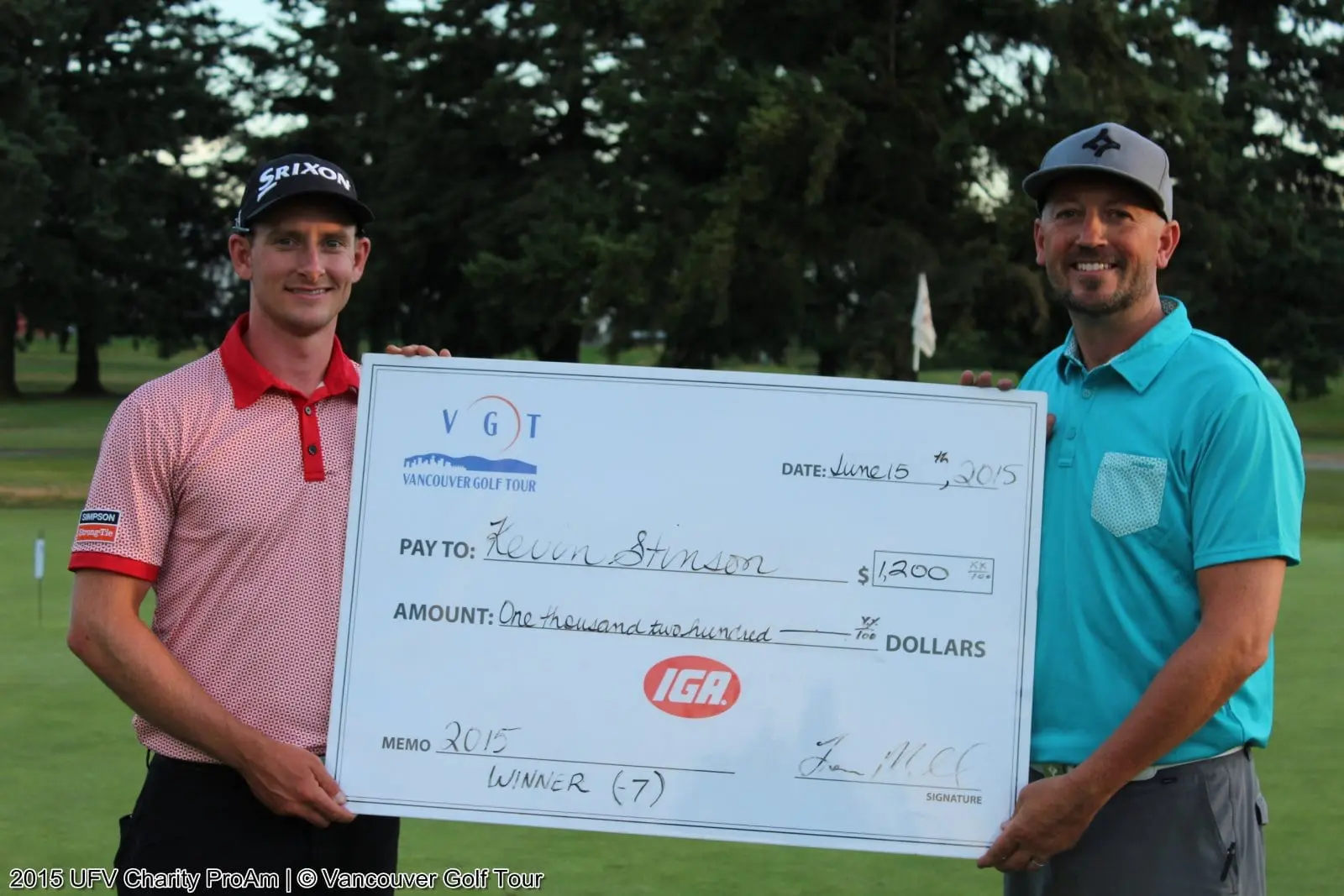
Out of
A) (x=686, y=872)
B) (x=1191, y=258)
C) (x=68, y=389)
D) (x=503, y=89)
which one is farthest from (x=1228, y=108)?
(x=686, y=872)

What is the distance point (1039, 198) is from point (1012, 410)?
1.37ft

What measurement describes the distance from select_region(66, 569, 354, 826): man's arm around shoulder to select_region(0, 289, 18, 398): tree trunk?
43385 mm

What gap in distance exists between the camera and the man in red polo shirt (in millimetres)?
2838

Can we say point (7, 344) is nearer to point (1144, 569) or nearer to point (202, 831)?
point (202, 831)

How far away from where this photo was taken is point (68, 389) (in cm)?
4578

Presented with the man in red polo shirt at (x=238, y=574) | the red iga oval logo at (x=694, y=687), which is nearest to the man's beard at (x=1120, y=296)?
the red iga oval logo at (x=694, y=687)

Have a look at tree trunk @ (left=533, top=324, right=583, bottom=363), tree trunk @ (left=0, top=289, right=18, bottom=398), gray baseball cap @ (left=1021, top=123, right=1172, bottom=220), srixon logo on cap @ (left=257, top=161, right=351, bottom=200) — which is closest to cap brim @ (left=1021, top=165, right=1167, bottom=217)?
gray baseball cap @ (left=1021, top=123, right=1172, bottom=220)

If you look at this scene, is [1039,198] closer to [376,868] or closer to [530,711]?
[530,711]

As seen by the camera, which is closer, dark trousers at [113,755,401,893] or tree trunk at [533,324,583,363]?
dark trousers at [113,755,401,893]

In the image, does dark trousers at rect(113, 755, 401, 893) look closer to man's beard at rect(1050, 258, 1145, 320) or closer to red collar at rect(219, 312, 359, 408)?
red collar at rect(219, 312, 359, 408)

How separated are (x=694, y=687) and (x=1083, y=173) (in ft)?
3.79

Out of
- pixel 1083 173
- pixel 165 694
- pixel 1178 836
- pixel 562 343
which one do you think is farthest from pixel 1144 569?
pixel 562 343

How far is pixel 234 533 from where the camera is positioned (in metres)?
2.89

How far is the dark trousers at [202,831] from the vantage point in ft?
9.63
